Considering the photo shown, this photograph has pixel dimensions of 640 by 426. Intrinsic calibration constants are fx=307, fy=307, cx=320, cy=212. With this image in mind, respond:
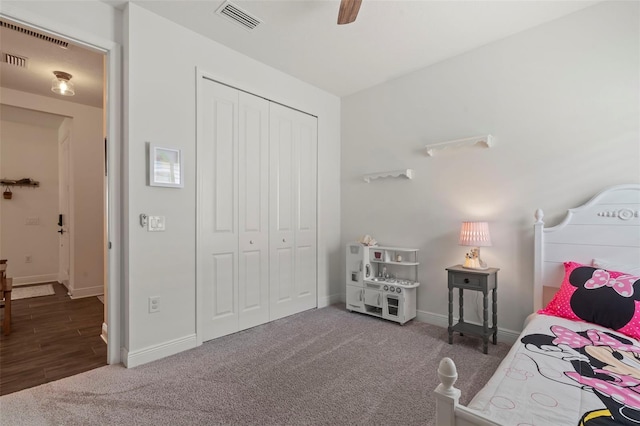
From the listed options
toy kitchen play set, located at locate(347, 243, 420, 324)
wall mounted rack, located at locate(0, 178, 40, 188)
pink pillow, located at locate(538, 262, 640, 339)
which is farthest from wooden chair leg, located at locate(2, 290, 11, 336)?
pink pillow, located at locate(538, 262, 640, 339)

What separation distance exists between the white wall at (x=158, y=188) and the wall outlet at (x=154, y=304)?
0.03 meters

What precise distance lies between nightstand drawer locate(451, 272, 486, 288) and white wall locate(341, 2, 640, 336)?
0.43m

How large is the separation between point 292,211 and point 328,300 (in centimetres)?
134

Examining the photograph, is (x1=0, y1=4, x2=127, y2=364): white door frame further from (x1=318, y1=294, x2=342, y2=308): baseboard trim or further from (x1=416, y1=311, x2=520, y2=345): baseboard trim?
(x1=416, y1=311, x2=520, y2=345): baseboard trim

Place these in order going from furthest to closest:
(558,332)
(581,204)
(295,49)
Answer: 1. (295,49)
2. (581,204)
3. (558,332)

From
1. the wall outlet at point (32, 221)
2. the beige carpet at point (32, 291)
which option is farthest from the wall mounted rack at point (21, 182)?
the beige carpet at point (32, 291)

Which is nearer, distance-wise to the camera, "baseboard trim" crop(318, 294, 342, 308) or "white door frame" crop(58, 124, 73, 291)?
"baseboard trim" crop(318, 294, 342, 308)

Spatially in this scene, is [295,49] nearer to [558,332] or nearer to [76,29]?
[76,29]

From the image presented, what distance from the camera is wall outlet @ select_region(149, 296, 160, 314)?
8.21ft

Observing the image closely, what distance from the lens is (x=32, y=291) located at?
4746mm

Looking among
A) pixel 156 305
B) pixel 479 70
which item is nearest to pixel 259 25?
pixel 479 70

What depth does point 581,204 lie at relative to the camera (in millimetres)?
2502

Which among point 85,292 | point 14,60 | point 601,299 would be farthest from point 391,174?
point 85,292

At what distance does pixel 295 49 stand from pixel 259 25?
18.9 inches
